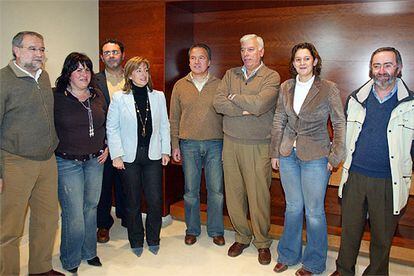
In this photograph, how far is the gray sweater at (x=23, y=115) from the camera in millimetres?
2246

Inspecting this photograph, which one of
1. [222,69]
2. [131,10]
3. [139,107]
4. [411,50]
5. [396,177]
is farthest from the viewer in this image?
[222,69]

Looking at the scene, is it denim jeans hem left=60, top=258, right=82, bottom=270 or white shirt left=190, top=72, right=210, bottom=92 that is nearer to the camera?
denim jeans hem left=60, top=258, right=82, bottom=270

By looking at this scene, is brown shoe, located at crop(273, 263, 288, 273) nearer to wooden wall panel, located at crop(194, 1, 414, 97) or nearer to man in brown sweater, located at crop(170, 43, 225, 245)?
man in brown sweater, located at crop(170, 43, 225, 245)

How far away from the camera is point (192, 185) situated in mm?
3242

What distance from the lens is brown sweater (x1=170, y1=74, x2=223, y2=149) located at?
312 centimetres

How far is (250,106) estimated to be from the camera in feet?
8.96

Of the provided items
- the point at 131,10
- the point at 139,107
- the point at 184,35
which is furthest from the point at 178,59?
the point at 139,107

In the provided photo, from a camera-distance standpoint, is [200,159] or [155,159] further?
[200,159]

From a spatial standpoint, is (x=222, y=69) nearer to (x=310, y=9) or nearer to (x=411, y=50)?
(x=310, y=9)

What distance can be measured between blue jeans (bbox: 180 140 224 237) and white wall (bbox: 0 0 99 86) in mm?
1353

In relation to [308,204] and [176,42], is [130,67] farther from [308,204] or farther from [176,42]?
[308,204]

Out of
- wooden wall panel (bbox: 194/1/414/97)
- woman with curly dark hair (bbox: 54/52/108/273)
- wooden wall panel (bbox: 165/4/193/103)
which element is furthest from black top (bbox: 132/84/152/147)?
wooden wall panel (bbox: 194/1/414/97)

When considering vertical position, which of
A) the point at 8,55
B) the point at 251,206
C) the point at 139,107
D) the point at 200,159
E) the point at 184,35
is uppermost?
the point at 184,35

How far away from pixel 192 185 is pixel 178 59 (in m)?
1.26
